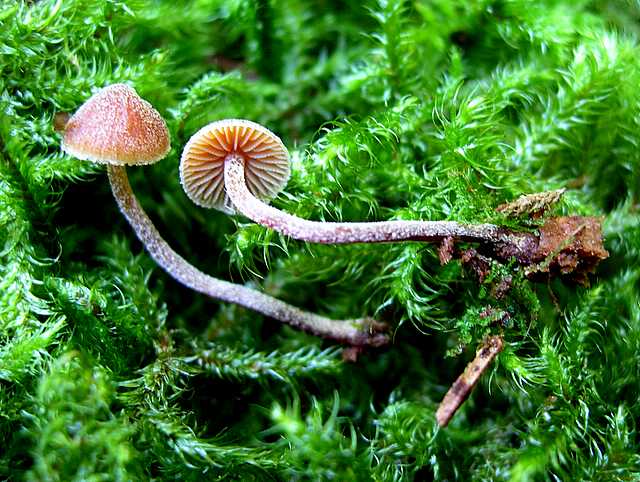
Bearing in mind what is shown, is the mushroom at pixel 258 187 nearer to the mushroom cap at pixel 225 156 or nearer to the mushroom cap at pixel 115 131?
the mushroom cap at pixel 225 156

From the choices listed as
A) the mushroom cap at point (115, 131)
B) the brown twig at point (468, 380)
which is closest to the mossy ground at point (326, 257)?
the brown twig at point (468, 380)

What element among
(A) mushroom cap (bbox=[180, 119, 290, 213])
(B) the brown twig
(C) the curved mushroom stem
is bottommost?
(C) the curved mushroom stem

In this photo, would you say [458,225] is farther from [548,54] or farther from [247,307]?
[548,54]

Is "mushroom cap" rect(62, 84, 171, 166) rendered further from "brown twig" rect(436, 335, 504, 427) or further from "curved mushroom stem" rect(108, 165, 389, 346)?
"brown twig" rect(436, 335, 504, 427)

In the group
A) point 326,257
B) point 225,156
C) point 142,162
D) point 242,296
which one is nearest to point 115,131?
point 142,162

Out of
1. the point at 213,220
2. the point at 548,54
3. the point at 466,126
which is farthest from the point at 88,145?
the point at 548,54

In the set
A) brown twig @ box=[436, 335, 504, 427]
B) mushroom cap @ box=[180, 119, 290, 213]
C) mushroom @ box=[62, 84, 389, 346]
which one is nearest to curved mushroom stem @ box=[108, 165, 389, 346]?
mushroom @ box=[62, 84, 389, 346]
